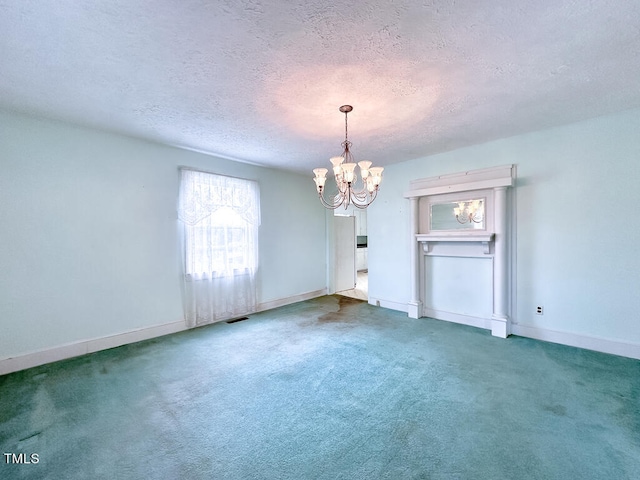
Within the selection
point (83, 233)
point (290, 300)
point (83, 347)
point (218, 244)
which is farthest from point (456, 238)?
point (83, 347)

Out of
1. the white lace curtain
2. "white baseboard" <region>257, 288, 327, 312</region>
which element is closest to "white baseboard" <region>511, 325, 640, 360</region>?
"white baseboard" <region>257, 288, 327, 312</region>

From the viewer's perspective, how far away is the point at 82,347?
3.04 metres

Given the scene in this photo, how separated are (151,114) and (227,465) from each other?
3.10 metres

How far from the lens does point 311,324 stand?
13.2ft

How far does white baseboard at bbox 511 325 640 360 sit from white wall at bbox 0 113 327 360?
4.73m

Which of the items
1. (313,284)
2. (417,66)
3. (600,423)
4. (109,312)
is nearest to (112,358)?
(109,312)

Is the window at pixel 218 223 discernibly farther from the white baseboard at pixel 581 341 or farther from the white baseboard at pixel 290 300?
the white baseboard at pixel 581 341

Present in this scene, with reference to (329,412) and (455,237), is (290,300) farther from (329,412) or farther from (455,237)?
(329,412)

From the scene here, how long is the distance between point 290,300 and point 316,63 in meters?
4.22

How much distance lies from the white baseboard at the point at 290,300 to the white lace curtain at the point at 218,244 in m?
0.23

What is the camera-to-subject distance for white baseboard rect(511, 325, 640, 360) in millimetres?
2824

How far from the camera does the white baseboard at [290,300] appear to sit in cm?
482

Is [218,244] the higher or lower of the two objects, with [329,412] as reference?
higher

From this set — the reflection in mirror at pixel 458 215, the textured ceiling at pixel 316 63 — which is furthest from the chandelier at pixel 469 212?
the textured ceiling at pixel 316 63
